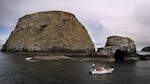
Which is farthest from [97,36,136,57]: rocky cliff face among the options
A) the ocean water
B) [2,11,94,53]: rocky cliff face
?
[2,11,94,53]: rocky cliff face

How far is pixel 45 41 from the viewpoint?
156m

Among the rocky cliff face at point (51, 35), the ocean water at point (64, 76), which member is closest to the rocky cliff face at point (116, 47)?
the ocean water at point (64, 76)

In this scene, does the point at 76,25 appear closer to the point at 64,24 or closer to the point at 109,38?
the point at 64,24

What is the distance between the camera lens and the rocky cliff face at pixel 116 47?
94.9 metres

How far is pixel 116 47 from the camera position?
3858 inches

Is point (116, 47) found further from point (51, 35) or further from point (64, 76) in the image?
point (51, 35)

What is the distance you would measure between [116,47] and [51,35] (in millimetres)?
71004

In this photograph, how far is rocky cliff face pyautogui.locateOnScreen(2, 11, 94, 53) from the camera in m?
153

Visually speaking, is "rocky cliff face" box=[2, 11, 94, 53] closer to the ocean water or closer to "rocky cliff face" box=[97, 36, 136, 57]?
"rocky cliff face" box=[97, 36, 136, 57]

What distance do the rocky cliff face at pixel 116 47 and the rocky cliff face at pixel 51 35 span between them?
163ft

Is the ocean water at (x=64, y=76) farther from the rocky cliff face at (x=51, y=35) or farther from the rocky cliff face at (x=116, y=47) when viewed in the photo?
the rocky cliff face at (x=51, y=35)

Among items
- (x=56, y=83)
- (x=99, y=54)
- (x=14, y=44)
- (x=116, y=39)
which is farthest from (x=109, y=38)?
(x=14, y=44)

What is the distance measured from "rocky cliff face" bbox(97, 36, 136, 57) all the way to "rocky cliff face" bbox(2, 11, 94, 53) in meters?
49.8

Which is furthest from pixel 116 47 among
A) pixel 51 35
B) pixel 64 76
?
pixel 51 35
